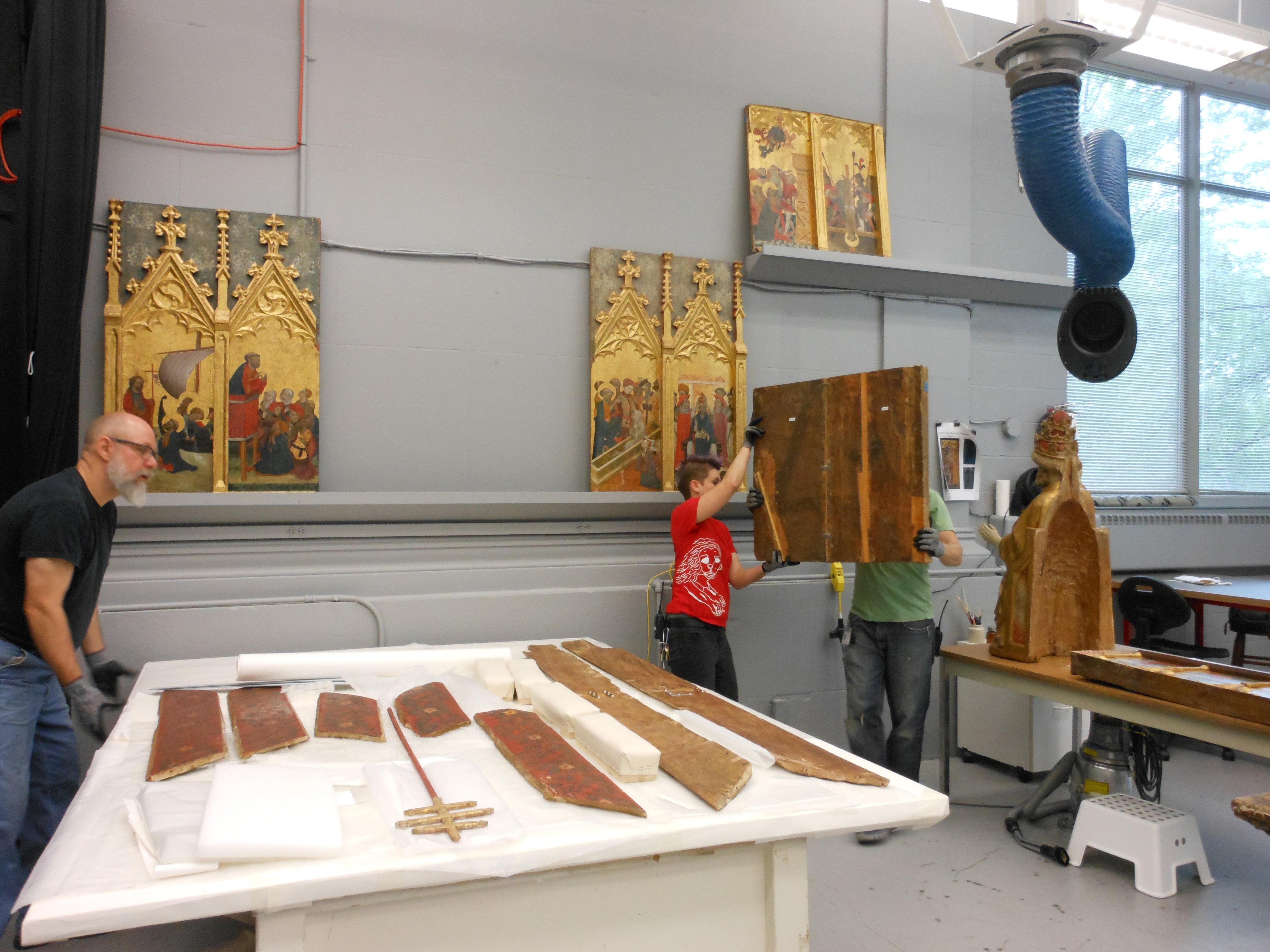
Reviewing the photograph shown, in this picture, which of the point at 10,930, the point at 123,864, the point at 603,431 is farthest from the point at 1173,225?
the point at 10,930

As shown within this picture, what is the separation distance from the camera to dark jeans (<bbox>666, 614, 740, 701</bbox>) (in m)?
3.56

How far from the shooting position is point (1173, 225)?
20.5 feet

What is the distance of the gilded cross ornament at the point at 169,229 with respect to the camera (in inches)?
139

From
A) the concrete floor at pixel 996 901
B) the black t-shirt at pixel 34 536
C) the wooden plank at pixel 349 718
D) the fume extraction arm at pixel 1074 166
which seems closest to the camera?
the wooden plank at pixel 349 718

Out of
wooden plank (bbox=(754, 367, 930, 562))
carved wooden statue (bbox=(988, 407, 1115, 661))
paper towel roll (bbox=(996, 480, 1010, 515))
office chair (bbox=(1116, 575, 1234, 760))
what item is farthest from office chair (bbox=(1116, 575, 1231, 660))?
wooden plank (bbox=(754, 367, 930, 562))

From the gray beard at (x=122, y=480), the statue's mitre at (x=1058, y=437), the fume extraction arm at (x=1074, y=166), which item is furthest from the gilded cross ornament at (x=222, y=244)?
the statue's mitre at (x=1058, y=437)

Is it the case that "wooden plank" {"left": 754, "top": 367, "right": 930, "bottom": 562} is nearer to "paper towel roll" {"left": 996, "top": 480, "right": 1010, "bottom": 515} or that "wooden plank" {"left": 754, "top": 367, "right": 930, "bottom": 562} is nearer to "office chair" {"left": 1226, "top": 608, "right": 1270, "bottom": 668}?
"paper towel roll" {"left": 996, "top": 480, "right": 1010, "bottom": 515}

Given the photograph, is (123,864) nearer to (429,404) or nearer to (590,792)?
(590,792)

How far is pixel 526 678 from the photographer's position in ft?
8.63

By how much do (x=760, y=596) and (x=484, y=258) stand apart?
7.23 feet

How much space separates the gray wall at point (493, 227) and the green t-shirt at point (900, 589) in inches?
28.6

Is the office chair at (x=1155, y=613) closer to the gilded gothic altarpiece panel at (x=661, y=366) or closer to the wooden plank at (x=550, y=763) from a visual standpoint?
the gilded gothic altarpiece panel at (x=661, y=366)

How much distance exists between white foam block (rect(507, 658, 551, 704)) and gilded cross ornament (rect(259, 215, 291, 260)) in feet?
6.92

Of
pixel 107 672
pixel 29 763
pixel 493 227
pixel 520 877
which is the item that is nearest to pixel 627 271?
pixel 493 227
